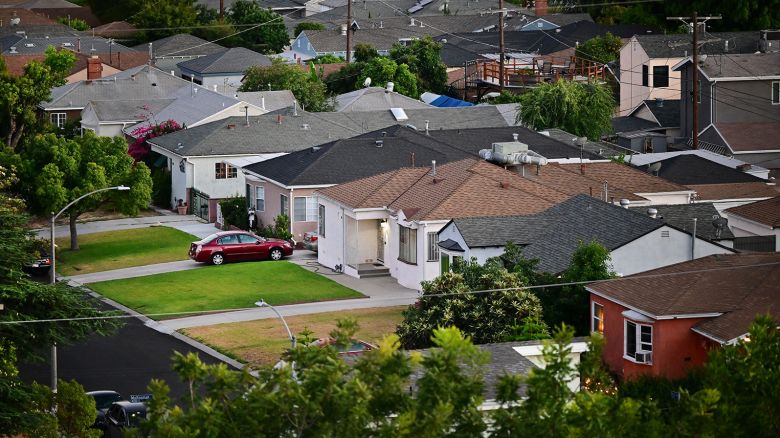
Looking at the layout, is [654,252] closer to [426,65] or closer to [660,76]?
[660,76]

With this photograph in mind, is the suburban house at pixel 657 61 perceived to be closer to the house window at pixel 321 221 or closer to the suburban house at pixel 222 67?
the suburban house at pixel 222 67

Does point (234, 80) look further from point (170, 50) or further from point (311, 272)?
point (311, 272)

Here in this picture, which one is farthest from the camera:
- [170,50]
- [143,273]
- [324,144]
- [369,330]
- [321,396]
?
[170,50]

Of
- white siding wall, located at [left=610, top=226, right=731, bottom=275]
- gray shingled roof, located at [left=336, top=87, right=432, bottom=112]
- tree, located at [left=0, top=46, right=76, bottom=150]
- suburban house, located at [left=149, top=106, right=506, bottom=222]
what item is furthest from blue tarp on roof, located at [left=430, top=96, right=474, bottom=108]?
white siding wall, located at [left=610, top=226, right=731, bottom=275]

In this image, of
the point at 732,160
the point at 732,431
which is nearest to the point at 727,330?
the point at 732,431

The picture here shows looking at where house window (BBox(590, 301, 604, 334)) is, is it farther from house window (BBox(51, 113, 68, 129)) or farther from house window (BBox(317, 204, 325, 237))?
house window (BBox(51, 113, 68, 129))

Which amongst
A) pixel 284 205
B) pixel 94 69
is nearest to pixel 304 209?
pixel 284 205

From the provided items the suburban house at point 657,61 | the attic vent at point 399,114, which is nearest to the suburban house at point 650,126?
the suburban house at point 657,61
